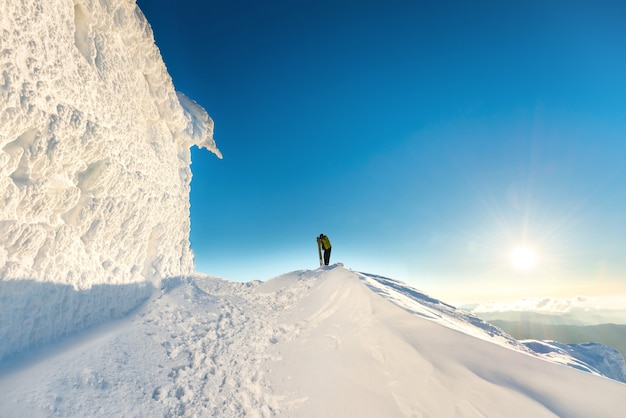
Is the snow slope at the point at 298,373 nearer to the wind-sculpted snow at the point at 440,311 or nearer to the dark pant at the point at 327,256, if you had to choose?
the wind-sculpted snow at the point at 440,311

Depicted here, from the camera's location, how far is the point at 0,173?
17.1 ft

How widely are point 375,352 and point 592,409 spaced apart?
391 cm

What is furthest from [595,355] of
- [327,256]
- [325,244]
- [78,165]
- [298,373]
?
[78,165]

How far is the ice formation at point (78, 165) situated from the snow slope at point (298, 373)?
1.02m

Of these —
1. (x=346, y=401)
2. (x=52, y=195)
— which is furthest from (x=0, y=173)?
(x=346, y=401)

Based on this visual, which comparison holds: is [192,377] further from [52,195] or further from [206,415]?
[52,195]

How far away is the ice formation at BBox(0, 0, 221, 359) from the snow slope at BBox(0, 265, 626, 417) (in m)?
1.02

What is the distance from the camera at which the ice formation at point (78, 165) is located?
17.9ft

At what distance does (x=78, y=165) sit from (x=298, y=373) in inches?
281

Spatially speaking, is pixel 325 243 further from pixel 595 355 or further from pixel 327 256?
pixel 595 355

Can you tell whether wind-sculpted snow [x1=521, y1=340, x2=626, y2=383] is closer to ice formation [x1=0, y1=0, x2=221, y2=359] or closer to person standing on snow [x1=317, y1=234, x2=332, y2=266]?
person standing on snow [x1=317, y1=234, x2=332, y2=266]

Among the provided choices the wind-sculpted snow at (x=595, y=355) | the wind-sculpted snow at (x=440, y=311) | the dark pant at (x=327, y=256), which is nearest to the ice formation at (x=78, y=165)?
the wind-sculpted snow at (x=440, y=311)

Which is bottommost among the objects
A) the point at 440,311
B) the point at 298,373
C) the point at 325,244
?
the point at 298,373

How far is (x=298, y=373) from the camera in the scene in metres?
6.84
